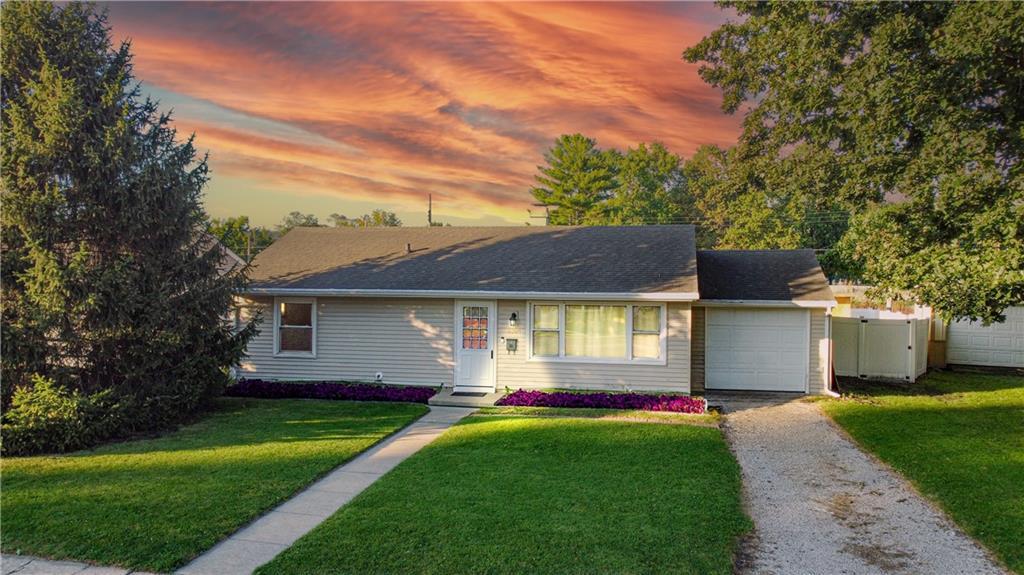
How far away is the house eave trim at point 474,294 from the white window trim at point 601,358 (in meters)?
0.34

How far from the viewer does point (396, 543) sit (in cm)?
526

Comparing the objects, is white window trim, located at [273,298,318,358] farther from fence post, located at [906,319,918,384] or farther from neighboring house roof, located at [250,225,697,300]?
fence post, located at [906,319,918,384]

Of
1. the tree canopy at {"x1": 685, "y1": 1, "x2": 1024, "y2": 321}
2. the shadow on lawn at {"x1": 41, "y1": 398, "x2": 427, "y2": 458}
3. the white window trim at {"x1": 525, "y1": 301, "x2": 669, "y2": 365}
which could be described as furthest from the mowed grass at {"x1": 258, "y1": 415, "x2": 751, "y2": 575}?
the tree canopy at {"x1": 685, "y1": 1, "x2": 1024, "y2": 321}

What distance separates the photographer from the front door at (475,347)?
531 inches

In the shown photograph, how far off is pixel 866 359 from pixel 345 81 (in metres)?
15.7

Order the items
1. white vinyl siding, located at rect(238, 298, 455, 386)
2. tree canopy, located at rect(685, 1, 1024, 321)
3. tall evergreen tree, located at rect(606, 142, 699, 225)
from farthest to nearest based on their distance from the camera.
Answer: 1. tall evergreen tree, located at rect(606, 142, 699, 225)
2. white vinyl siding, located at rect(238, 298, 455, 386)
3. tree canopy, located at rect(685, 1, 1024, 321)

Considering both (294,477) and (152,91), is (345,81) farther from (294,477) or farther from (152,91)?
(294,477)

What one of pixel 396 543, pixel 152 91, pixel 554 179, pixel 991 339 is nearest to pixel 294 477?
pixel 396 543

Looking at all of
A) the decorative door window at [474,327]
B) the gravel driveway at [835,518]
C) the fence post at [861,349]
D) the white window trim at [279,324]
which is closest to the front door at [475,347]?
the decorative door window at [474,327]

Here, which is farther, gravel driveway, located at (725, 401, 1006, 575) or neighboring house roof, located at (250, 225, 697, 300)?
neighboring house roof, located at (250, 225, 697, 300)

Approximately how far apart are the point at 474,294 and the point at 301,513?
741cm

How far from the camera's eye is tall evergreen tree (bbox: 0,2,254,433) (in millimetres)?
8500

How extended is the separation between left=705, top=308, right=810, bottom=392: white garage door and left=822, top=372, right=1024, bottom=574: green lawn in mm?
1335

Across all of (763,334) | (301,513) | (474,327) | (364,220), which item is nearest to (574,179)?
(364,220)
